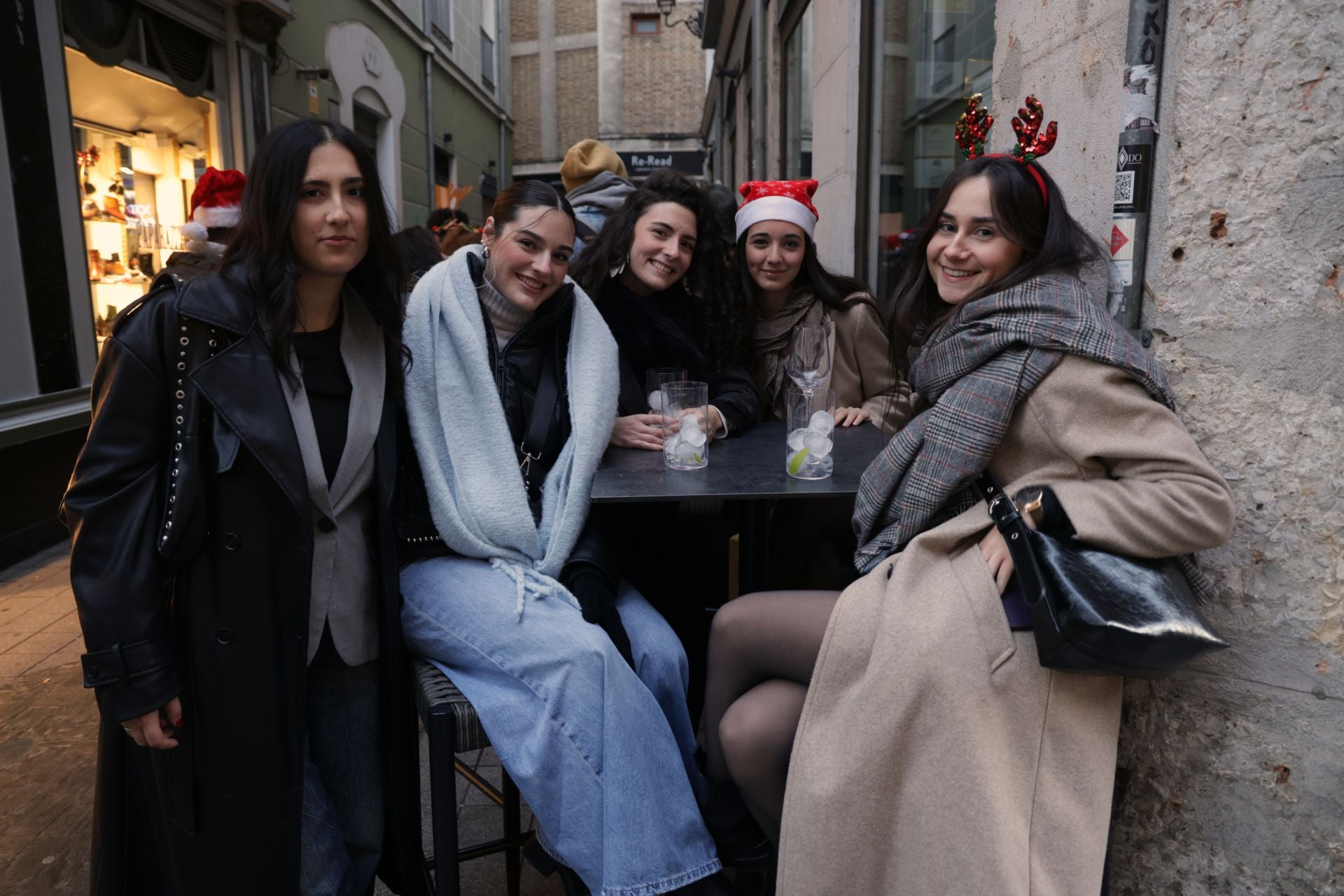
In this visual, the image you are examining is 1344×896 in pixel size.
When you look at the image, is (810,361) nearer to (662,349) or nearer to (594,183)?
(662,349)

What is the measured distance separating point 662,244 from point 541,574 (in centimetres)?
126

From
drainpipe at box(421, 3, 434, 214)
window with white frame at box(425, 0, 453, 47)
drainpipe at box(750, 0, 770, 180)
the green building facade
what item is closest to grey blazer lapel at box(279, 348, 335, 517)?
the green building facade

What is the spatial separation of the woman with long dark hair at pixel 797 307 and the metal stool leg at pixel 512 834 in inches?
62.1

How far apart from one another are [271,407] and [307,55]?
822 cm

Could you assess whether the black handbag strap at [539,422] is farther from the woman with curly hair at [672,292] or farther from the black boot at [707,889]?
the black boot at [707,889]

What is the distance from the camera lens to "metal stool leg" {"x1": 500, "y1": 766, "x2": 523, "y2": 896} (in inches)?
85.2

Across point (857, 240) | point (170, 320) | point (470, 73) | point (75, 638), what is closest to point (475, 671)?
point (170, 320)

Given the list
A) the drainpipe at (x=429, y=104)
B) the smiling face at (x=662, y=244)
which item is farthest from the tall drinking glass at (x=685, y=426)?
the drainpipe at (x=429, y=104)

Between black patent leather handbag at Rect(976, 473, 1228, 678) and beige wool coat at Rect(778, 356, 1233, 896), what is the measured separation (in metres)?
0.05

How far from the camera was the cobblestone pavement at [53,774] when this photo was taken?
7.57 ft

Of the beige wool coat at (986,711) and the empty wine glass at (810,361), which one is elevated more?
the empty wine glass at (810,361)

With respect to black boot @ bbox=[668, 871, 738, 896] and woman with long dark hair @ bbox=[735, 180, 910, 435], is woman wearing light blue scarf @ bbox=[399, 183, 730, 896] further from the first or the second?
woman with long dark hair @ bbox=[735, 180, 910, 435]

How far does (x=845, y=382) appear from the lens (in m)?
3.23

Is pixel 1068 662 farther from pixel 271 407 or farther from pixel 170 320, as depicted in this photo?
pixel 170 320
